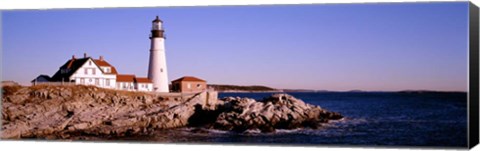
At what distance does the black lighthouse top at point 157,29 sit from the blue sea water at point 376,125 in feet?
4.20

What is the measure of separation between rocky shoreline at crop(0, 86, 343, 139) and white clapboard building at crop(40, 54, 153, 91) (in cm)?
14

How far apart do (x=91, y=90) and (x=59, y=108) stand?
0.62 metres

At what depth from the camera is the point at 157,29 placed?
12.6 m

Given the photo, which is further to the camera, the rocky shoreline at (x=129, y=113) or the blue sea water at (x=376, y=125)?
the rocky shoreline at (x=129, y=113)

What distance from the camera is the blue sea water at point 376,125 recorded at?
11492 mm

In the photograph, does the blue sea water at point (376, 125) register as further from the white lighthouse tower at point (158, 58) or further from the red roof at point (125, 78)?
the red roof at point (125, 78)

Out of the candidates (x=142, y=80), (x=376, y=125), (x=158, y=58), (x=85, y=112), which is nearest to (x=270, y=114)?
(x=376, y=125)

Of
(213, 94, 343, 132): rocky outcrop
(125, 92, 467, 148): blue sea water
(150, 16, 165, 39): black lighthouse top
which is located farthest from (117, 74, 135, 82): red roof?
(213, 94, 343, 132): rocky outcrop

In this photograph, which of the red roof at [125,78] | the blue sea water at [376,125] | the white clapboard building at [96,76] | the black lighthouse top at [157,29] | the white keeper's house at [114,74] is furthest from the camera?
the red roof at [125,78]

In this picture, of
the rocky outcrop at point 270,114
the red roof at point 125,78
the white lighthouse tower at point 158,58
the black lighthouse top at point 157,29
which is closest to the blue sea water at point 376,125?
the rocky outcrop at point 270,114

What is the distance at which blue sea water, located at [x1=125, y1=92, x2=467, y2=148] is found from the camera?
1149cm

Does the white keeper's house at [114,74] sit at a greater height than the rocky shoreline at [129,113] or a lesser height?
greater

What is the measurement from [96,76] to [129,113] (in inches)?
30.5

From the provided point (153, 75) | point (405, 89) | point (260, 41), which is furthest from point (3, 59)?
point (405, 89)
